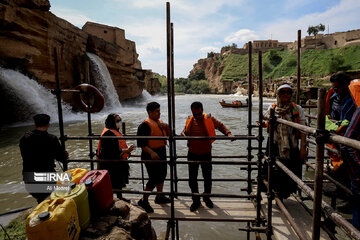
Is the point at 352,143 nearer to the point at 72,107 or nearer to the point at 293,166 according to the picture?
the point at 293,166

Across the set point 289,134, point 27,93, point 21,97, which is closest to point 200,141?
point 289,134

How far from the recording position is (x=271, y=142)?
8.42ft

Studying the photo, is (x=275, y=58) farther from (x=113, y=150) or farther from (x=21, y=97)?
(x=113, y=150)

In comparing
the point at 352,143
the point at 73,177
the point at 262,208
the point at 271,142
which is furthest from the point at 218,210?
the point at 352,143

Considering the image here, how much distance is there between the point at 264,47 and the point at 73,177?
11284 cm

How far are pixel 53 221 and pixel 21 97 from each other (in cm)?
1716

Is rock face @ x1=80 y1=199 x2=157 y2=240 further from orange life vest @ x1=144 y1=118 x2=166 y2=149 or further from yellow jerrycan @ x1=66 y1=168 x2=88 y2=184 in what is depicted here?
orange life vest @ x1=144 y1=118 x2=166 y2=149

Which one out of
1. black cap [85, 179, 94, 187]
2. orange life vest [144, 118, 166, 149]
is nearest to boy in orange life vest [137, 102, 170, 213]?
orange life vest [144, 118, 166, 149]

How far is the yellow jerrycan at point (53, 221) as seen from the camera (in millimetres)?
1626

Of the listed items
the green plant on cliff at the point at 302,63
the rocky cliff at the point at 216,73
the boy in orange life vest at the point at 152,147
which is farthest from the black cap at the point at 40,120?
the rocky cliff at the point at 216,73

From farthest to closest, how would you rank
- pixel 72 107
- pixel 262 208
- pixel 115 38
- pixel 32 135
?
pixel 115 38 → pixel 72 107 → pixel 262 208 → pixel 32 135

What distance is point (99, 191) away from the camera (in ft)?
7.54

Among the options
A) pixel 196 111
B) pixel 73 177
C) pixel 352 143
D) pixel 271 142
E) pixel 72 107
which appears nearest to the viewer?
pixel 352 143

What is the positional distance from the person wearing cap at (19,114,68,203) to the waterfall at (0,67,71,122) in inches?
566
